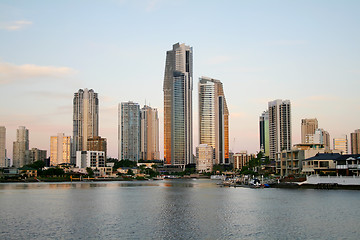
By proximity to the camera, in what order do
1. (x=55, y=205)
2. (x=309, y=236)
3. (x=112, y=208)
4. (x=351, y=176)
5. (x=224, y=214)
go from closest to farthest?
(x=309, y=236)
(x=224, y=214)
(x=112, y=208)
(x=55, y=205)
(x=351, y=176)

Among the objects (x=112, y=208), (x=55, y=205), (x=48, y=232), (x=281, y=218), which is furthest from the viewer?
(x=55, y=205)

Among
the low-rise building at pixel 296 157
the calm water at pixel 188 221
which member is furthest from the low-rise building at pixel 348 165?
the calm water at pixel 188 221

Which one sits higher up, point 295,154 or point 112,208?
point 295,154

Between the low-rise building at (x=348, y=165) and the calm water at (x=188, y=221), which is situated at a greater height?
the low-rise building at (x=348, y=165)

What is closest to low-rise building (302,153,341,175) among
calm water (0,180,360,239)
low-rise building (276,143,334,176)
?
low-rise building (276,143,334,176)

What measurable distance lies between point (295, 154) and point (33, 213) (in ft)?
359

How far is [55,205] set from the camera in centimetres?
8712

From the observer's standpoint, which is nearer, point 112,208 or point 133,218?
point 133,218

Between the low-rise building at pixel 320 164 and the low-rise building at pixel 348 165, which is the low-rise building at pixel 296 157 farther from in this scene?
the low-rise building at pixel 348 165

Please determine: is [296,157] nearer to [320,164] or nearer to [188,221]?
[320,164]

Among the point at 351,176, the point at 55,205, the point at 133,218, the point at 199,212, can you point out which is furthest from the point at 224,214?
the point at 351,176

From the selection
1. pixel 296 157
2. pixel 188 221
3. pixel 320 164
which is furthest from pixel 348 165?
pixel 188 221

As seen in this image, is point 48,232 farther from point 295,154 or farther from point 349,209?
point 295,154

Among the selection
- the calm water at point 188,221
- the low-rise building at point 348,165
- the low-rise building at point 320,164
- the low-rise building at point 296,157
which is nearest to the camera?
the calm water at point 188,221
